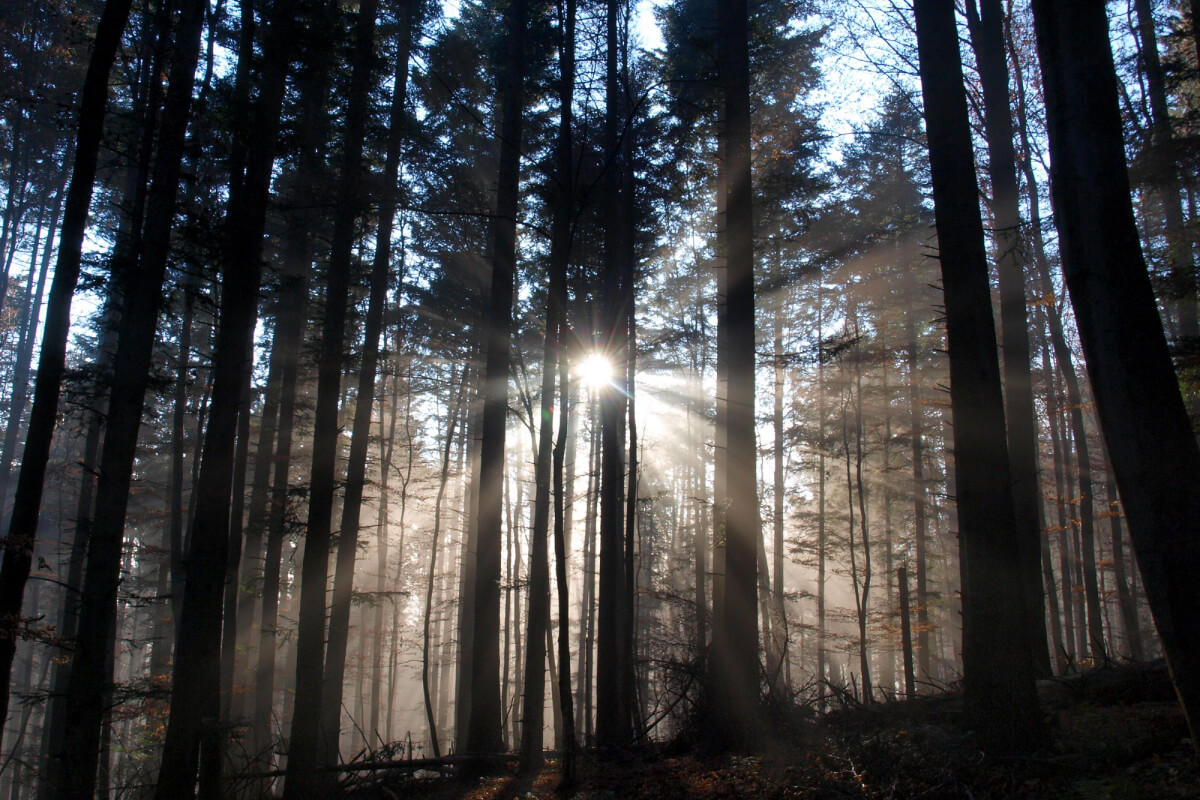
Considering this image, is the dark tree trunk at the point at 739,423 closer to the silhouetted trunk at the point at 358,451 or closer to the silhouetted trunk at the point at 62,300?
the silhouetted trunk at the point at 358,451

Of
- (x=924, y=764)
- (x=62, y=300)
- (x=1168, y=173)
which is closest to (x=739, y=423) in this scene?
(x=924, y=764)

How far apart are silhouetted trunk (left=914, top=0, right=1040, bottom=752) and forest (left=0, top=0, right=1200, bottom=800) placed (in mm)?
33

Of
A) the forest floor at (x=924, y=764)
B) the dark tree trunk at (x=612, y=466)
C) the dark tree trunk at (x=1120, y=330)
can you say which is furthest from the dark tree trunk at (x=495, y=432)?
the dark tree trunk at (x=1120, y=330)

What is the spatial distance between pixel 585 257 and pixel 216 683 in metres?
8.86

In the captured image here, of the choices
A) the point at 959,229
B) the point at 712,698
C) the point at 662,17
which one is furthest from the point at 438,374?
the point at 959,229

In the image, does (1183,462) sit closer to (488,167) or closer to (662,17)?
(662,17)

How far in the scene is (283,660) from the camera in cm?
3064

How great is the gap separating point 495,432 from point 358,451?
8.56ft

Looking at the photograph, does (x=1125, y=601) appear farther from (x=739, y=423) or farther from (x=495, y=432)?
(x=495, y=432)

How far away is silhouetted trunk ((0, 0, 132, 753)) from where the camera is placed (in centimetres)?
633

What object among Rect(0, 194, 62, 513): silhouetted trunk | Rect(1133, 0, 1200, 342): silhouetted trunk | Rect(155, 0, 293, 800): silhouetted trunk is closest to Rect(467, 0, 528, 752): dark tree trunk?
Rect(155, 0, 293, 800): silhouetted trunk

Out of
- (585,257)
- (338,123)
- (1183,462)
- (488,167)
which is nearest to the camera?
(1183,462)

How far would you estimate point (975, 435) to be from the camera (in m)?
5.66

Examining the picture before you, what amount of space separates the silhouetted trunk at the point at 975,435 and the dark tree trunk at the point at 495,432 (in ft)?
19.0
